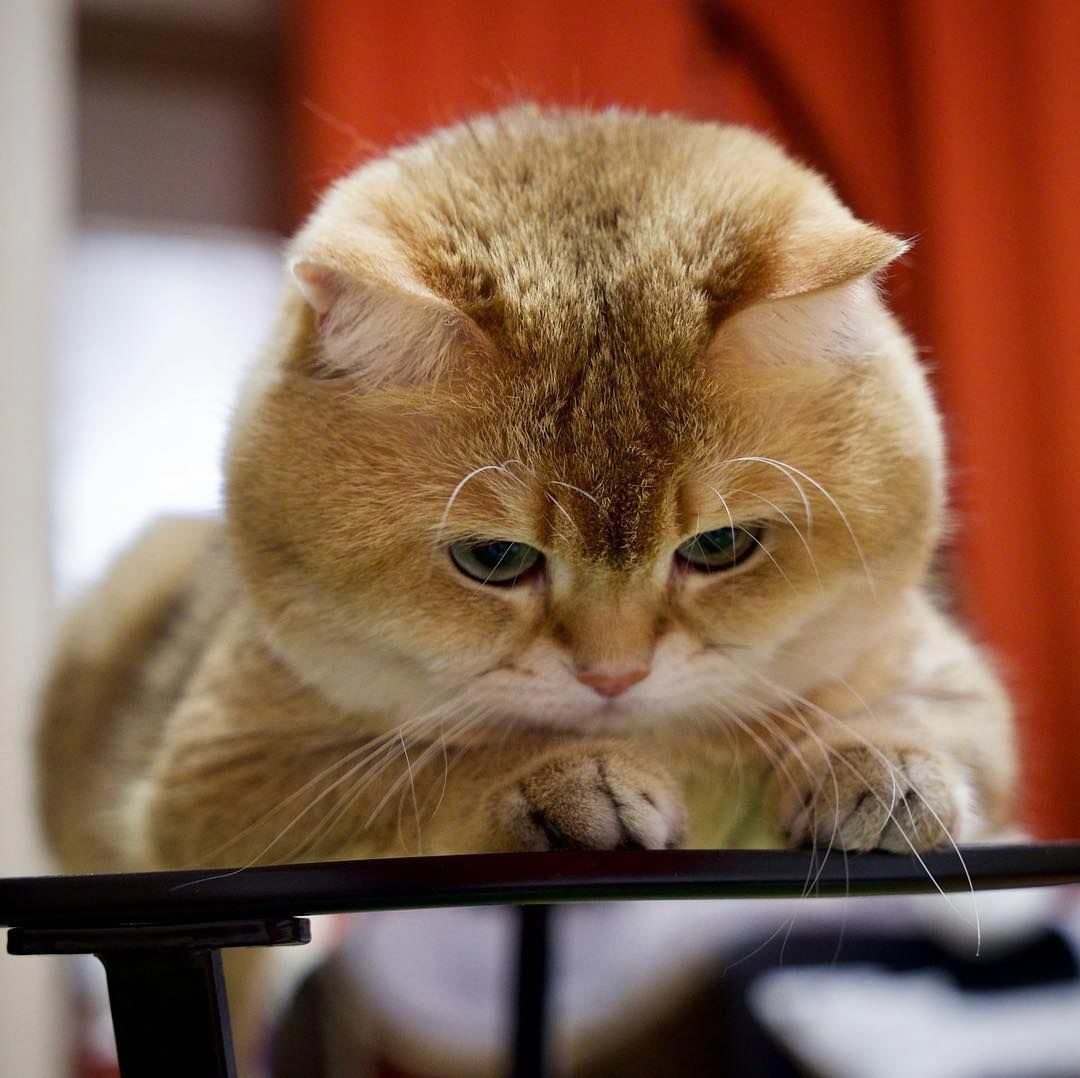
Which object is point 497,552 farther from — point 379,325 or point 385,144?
point 385,144

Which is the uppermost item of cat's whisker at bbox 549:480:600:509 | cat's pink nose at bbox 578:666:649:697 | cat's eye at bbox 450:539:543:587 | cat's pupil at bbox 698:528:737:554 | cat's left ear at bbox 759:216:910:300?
cat's left ear at bbox 759:216:910:300

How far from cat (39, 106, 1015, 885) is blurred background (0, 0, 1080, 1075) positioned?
1.10ft

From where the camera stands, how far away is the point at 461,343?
667 millimetres

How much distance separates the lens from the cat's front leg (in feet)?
2.04

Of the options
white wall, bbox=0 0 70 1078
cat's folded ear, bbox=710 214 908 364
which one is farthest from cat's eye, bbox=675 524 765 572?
white wall, bbox=0 0 70 1078

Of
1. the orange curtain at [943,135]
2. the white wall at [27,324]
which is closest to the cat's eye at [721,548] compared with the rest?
the orange curtain at [943,135]

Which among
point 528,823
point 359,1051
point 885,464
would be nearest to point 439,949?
point 359,1051

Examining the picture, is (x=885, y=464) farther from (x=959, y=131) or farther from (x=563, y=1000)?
(x=959, y=131)

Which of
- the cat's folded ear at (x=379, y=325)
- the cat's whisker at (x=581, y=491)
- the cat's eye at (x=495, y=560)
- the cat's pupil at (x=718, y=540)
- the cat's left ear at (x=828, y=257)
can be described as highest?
the cat's left ear at (x=828, y=257)

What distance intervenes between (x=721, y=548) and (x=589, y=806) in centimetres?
19

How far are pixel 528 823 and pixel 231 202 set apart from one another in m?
1.62

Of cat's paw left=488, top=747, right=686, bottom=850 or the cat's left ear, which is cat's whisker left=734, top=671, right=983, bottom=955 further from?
the cat's left ear

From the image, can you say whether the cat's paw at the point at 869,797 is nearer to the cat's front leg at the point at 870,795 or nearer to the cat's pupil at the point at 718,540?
the cat's front leg at the point at 870,795

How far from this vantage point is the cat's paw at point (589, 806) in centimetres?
61
